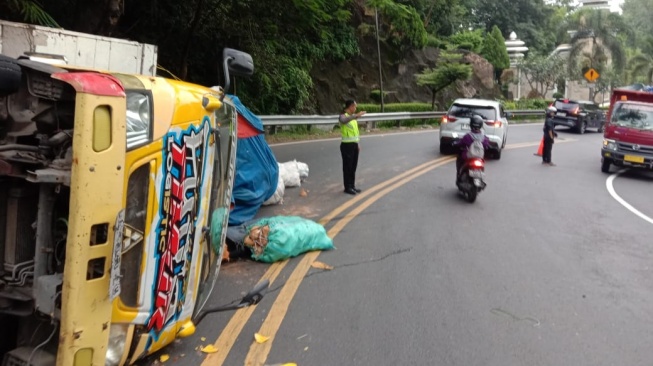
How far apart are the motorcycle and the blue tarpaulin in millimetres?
3801

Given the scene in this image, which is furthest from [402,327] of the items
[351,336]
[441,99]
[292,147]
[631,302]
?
[441,99]

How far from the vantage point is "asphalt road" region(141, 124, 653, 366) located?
4.43 metres

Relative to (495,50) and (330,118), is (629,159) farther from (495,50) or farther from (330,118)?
(495,50)

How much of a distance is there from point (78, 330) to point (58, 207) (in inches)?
28.6

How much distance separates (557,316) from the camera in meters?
5.27

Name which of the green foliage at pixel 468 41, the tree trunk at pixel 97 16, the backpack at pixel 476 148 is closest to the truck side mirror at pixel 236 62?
the backpack at pixel 476 148

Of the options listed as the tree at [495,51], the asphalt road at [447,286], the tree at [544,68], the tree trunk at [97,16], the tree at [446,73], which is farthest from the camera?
the tree at [544,68]

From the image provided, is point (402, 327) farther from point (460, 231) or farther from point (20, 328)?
point (460, 231)

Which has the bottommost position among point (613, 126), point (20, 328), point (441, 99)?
point (20, 328)

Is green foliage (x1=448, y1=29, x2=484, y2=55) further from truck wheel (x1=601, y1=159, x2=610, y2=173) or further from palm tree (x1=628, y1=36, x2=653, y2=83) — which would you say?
truck wheel (x1=601, y1=159, x2=610, y2=173)

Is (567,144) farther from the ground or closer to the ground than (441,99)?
closer to the ground

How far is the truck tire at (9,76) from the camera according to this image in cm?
293

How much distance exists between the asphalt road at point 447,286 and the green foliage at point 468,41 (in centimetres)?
3278

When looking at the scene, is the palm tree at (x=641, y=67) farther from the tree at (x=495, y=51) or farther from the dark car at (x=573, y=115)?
the dark car at (x=573, y=115)
